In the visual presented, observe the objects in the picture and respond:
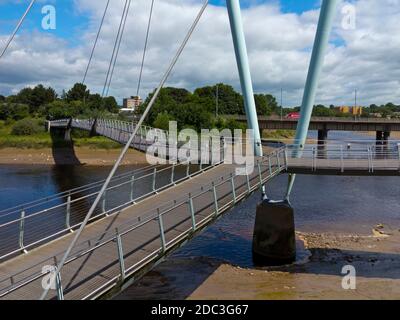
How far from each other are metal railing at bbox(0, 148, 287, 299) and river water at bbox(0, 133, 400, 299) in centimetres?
408

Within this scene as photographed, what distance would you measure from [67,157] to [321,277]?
1977 inches

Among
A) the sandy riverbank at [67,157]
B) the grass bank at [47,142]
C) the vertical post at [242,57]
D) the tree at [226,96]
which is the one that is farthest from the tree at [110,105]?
the vertical post at [242,57]

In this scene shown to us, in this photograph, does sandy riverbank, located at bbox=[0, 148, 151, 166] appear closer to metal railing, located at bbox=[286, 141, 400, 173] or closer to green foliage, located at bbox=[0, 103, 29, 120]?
green foliage, located at bbox=[0, 103, 29, 120]

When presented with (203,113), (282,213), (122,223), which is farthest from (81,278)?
(203,113)

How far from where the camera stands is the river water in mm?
18062

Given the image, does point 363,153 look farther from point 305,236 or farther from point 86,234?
point 86,234

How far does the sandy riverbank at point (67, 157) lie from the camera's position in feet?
196

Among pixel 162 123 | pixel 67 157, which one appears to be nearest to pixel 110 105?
pixel 67 157

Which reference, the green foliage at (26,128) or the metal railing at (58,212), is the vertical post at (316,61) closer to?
the metal railing at (58,212)

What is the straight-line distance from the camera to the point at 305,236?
78.4 feet

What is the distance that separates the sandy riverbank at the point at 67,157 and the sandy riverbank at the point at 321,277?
1599 inches

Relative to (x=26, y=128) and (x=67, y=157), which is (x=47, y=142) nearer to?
(x=67, y=157)

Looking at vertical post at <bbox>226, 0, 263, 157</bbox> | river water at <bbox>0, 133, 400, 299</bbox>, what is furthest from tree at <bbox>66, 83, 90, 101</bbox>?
vertical post at <bbox>226, 0, 263, 157</bbox>
